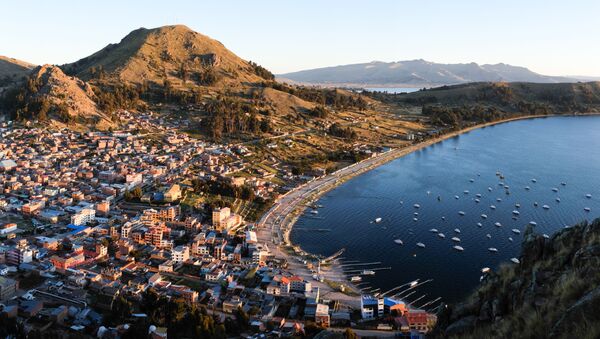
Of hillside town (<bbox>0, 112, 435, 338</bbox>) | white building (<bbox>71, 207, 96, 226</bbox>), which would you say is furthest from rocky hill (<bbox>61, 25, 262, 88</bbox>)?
white building (<bbox>71, 207, 96, 226</bbox>)

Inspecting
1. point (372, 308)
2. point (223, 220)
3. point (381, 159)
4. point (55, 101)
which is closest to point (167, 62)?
point (55, 101)

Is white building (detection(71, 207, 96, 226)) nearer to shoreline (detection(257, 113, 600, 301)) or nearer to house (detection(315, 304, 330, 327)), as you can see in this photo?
shoreline (detection(257, 113, 600, 301))

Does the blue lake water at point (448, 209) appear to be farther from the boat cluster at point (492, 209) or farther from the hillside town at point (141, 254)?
the hillside town at point (141, 254)

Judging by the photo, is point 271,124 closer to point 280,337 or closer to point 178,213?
point 178,213

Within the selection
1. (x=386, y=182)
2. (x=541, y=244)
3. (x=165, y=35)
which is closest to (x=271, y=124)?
(x=386, y=182)

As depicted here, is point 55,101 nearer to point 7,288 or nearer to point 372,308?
point 7,288

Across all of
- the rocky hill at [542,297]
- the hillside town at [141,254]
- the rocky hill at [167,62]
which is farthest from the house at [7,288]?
the rocky hill at [167,62]
